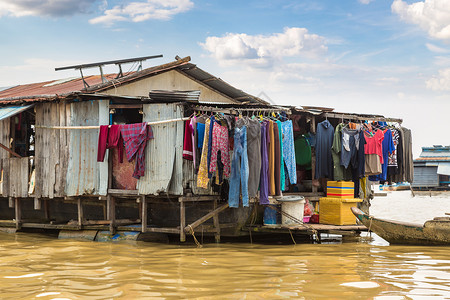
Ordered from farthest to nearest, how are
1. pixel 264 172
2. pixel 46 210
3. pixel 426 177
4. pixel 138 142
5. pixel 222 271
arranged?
pixel 426 177 → pixel 46 210 → pixel 138 142 → pixel 264 172 → pixel 222 271

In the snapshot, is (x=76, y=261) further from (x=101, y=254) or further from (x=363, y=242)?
(x=363, y=242)

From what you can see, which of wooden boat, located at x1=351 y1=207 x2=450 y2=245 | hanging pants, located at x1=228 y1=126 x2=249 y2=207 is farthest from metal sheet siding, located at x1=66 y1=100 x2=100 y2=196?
wooden boat, located at x1=351 y1=207 x2=450 y2=245

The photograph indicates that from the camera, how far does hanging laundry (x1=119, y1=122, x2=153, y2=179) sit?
10945 millimetres

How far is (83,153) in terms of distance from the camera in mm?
11922

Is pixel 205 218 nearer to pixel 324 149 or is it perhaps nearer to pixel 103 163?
pixel 103 163

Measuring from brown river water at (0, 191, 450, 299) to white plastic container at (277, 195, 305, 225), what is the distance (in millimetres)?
567

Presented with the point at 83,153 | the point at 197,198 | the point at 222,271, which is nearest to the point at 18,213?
the point at 83,153

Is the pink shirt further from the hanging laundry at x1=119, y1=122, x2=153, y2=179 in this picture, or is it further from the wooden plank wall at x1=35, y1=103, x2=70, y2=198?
the wooden plank wall at x1=35, y1=103, x2=70, y2=198

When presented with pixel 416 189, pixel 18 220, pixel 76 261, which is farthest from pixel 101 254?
pixel 416 189

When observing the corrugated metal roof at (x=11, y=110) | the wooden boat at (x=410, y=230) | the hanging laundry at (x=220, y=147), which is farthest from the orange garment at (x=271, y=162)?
the corrugated metal roof at (x=11, y=110)

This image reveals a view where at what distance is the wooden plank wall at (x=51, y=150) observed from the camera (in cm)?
1222

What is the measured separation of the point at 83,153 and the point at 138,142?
178 centimetres

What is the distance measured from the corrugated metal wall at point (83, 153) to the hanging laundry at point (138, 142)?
3.74 feet

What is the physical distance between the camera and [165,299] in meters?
6.36
